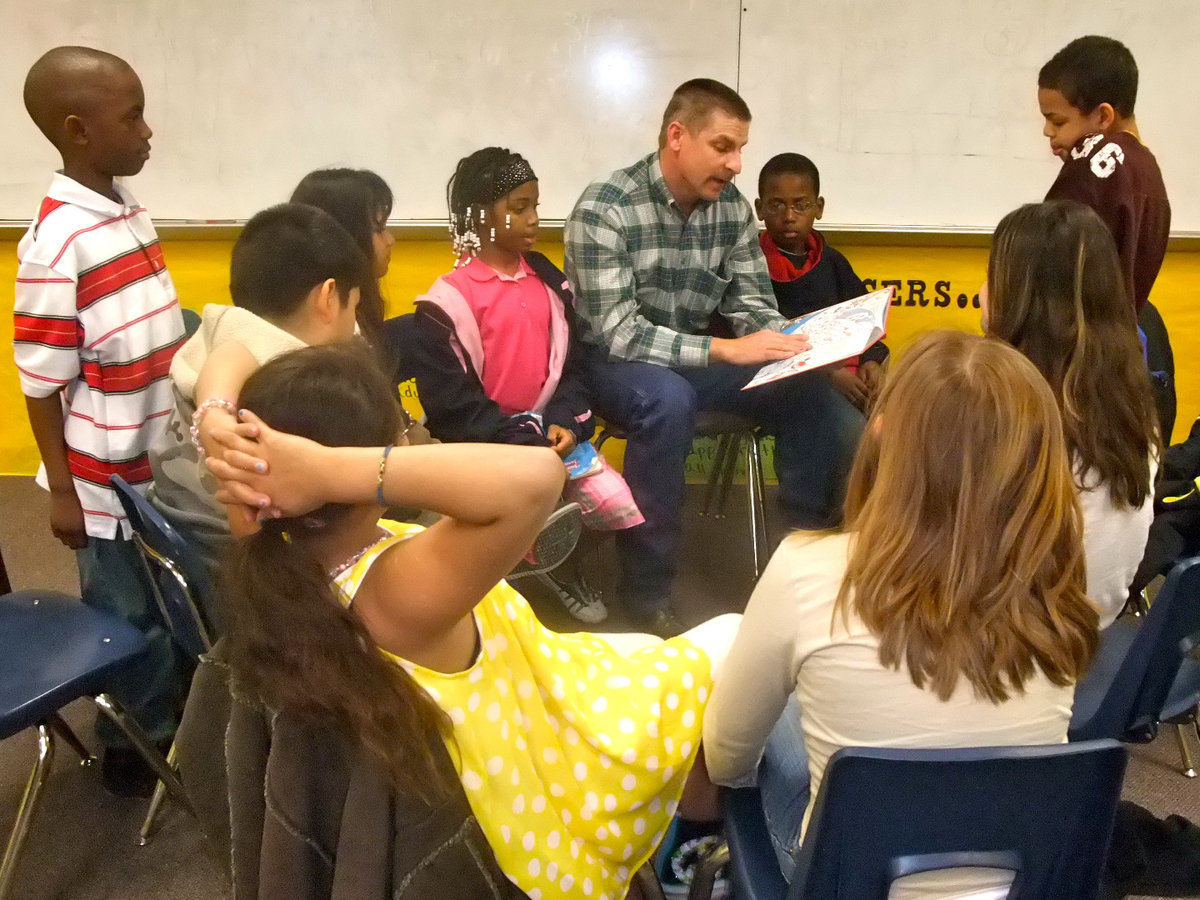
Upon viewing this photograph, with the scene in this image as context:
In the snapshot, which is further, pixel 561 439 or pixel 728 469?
pixel 728 469

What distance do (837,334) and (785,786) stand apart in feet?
4.15

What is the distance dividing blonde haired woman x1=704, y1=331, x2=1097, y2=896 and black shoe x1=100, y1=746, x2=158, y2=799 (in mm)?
1428

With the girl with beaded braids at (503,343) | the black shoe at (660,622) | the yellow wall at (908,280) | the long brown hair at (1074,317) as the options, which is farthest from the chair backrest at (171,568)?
the yellow wall at (908,280)

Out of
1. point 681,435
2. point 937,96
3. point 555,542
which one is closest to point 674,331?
point 681,435

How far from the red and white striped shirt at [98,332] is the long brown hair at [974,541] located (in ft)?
4.59

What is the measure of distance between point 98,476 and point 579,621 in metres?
1.22

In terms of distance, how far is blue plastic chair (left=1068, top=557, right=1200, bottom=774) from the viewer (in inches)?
46.7

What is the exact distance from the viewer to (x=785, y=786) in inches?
44.3

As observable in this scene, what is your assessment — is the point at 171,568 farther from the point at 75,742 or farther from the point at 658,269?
the point at 658,269

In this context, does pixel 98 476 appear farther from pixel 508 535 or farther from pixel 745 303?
pixel 745 303

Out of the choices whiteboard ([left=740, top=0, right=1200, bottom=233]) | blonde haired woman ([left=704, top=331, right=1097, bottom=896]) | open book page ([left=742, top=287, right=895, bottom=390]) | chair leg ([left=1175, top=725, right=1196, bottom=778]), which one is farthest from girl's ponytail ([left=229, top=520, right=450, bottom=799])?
whiteboard ([left=740, top=0, right=1200, bottom=233])

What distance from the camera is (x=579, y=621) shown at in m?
2.42

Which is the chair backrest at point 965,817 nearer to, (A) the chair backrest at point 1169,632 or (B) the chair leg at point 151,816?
(A) the chair backrest at point 1169,632

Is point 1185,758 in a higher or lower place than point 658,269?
lower
